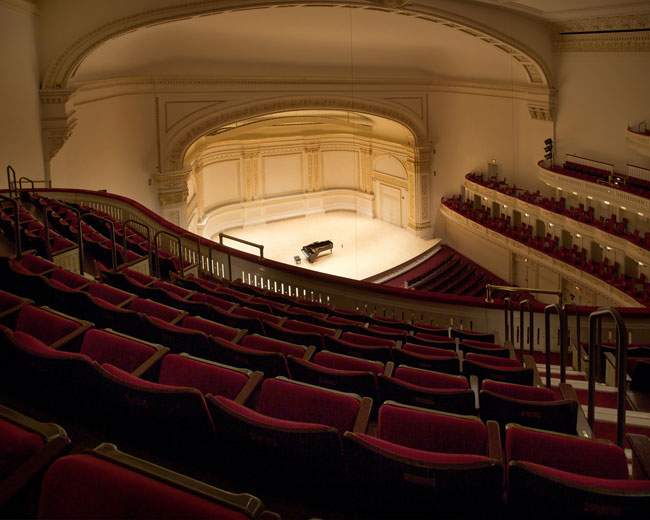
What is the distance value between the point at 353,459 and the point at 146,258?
595 cm

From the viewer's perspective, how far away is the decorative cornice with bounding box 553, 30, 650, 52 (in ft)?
47.8

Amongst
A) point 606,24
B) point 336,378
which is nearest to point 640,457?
point 336,378

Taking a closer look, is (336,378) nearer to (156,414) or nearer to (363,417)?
(363,417)

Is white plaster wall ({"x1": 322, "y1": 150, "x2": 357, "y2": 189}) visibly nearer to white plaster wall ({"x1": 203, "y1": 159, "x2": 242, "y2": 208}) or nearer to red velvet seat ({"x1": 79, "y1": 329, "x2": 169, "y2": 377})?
white plaster wall ({"x1": 203, "y1": 159, "x2": 242, "y2": 208})

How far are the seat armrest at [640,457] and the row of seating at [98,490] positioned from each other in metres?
1.54

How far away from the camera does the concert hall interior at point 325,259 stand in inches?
86.0

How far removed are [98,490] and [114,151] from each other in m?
15.4

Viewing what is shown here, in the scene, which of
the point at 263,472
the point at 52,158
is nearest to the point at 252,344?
the point at 263,472

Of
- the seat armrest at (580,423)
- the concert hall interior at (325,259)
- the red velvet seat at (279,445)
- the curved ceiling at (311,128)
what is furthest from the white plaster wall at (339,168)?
the red velvet seat at (279,445)

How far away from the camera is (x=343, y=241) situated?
72.7 ft

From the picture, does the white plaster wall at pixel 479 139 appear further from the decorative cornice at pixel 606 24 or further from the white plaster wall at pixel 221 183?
the white plaster wall at pixel 221 183

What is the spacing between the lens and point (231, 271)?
8461mm

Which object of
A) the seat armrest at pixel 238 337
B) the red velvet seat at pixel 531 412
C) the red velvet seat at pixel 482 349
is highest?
the seat armrest at pixel 238 337

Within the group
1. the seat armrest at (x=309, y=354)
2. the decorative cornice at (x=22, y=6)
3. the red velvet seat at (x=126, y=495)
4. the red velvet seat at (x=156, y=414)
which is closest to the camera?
the red velvet seat at (x=126, y=495)
